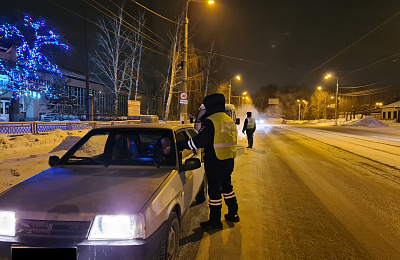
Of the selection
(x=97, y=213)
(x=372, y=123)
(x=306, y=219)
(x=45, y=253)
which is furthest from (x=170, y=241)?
(x=372, y=123)

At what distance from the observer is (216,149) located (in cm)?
346

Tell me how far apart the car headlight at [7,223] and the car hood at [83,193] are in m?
0.04

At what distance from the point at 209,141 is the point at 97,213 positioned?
183 cm

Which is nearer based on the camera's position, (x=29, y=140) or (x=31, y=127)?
(x=29, y=140)

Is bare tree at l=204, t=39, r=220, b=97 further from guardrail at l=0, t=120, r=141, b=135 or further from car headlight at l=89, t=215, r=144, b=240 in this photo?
car headlight at l=89, t=215, r=144, b=240

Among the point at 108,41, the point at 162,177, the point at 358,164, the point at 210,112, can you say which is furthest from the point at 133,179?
the point at 108,41

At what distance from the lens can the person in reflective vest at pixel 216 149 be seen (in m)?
3.46

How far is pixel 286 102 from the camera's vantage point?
327 ft

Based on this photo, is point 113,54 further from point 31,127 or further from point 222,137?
point 222,137

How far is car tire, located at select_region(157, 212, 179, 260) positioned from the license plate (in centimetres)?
72

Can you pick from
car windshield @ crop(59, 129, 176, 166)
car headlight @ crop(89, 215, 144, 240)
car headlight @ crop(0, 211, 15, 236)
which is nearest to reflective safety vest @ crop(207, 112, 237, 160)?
car windshield @ crop(59, 129, 176, 166)

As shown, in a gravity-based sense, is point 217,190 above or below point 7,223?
below

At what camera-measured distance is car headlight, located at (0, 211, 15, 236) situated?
2.02 metres

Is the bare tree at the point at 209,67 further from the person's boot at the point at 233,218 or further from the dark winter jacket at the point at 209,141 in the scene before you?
the person's boot at the point at 233,218
